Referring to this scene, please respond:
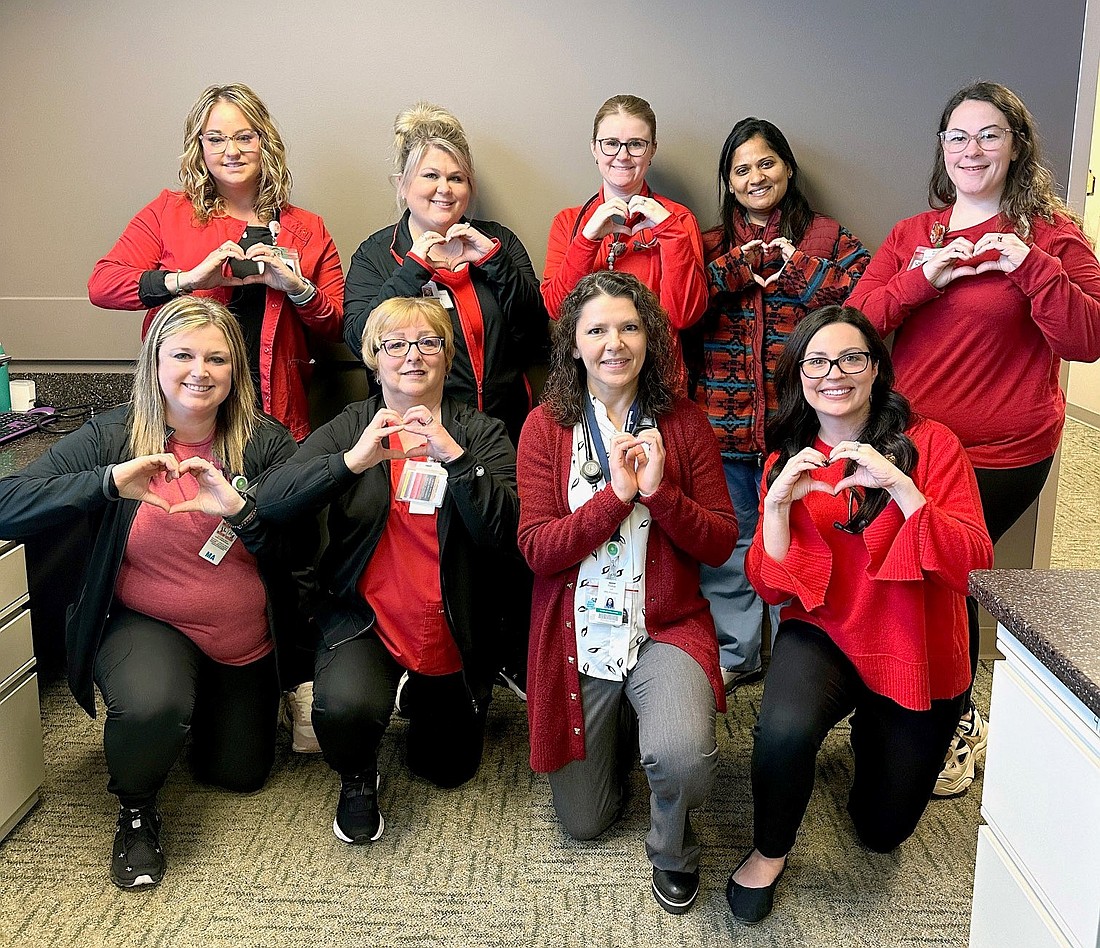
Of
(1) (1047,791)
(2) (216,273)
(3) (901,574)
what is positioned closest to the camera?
(1) (1047,791)

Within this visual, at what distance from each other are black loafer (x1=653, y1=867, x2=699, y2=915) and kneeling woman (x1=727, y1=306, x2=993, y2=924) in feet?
0.26

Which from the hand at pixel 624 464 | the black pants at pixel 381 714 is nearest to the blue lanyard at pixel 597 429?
the hand at pixel 624 464

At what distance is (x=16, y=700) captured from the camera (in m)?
2.34

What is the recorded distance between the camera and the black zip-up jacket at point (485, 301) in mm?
2727

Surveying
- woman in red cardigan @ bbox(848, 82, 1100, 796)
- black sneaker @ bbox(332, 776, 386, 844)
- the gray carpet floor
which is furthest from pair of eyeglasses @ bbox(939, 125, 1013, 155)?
black sneaker @ bbox(332, 776, 386, 844)

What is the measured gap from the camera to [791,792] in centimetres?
207

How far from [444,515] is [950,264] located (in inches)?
51.4

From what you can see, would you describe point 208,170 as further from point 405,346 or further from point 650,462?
point 650,462

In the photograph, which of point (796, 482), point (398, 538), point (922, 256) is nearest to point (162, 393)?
point (398, 538)

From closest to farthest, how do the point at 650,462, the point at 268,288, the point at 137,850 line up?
the point at 650,462, the point at 137,850, the point at 268,288

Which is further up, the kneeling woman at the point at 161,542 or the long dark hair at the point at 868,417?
the long dark hair at the point at 868,417

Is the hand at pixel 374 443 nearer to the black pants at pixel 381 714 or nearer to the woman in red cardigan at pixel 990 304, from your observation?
the black pants at pixel 381 714

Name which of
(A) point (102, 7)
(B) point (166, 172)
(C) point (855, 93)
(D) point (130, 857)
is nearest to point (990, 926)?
(D) point (130, 857)

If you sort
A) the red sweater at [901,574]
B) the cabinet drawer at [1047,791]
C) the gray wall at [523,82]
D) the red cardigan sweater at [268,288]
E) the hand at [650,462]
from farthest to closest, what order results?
the gray wall at [523,82] → the red cardigan sweater at [268,288] → the hand at [650,462] → the red sweater at [901,574] → the cabinet drawer at [1047,791]
